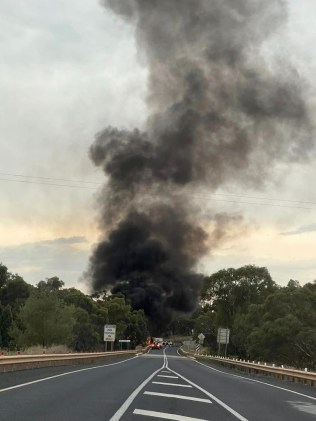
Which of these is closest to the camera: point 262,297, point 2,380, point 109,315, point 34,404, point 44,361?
Answer: point 34,404

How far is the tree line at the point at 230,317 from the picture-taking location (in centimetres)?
7306

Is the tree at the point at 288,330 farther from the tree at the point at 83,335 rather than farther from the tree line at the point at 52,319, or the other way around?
the tree at the point at 83,335

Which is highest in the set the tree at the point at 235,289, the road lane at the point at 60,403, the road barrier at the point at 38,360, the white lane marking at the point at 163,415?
the tree at the point at 235,289

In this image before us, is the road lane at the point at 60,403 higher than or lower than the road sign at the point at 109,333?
higher

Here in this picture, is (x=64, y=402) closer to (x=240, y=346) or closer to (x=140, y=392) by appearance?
(x=140, y=392)

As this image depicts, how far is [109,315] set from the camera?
148 m

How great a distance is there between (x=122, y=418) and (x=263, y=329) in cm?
6628

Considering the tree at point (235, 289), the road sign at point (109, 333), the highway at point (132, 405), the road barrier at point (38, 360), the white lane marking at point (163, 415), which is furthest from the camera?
the tree at point (235, 289)

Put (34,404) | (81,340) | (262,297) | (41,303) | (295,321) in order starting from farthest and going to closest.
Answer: (262,297) → (81,340) → (41,303) → (295,321) → (34,404)

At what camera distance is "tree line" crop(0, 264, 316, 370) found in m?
73.1

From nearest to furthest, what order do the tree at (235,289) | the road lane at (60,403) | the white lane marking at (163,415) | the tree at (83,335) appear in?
the road lane at (60,403), the white lane marking at (163,415), the tree at (83,335), the tree at (235,289)

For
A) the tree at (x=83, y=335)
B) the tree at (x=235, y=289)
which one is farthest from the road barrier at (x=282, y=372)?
the tree at (x=235, y=289)

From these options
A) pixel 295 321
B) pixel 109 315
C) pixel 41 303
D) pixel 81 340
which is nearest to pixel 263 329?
pixel 295 321

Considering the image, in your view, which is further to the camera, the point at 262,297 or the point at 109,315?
the point at 109,315
